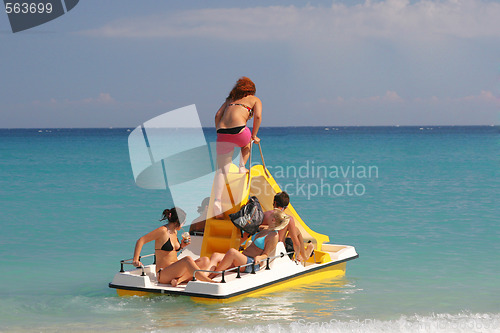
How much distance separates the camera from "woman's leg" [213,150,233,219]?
30.2 feet

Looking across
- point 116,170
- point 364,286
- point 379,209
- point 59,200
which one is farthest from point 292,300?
point 116,170

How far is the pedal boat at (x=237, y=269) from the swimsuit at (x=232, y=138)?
37cm

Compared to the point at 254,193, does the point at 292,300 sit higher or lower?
lower

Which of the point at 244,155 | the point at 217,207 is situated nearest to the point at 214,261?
the point at 217,207

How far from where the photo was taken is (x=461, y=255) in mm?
12641

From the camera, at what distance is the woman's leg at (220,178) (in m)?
9.22

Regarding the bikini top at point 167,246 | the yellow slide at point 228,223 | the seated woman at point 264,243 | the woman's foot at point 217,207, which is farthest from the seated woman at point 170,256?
the woman's foot at point 217,207

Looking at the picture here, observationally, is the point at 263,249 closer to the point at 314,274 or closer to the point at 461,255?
the point at 314,274

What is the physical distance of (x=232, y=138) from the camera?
30.8 ft

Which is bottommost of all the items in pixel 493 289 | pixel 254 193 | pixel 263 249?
pixel 493 289

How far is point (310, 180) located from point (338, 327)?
79.7ft

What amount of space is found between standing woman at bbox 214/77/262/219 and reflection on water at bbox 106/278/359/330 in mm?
1392

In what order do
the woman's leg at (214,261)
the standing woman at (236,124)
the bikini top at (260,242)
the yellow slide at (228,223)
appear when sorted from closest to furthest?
the woman's leg at (214,261), the bikini top at (260,242), the yellow slide at (228,223), the standing woman at (236,124)

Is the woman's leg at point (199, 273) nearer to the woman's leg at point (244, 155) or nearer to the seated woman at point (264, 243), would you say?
the seated woman at point (264, 243)
